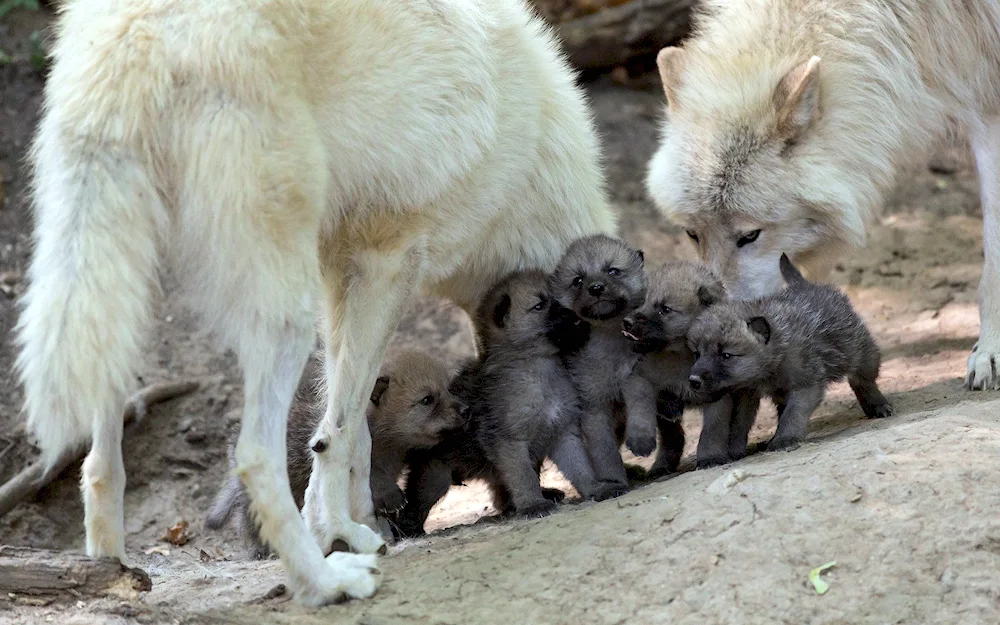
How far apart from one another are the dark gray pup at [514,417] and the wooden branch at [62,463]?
2.06m

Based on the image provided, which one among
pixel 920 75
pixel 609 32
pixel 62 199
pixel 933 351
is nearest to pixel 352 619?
pixel 62 199

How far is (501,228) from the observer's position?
505 centimetres

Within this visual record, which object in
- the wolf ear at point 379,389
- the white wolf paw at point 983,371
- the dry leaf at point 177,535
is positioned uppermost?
the wolf ear at point 379,389

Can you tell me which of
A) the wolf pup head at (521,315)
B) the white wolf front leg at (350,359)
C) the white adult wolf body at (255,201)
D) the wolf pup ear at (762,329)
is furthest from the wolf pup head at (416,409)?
the wolf pup ear at (762,329)

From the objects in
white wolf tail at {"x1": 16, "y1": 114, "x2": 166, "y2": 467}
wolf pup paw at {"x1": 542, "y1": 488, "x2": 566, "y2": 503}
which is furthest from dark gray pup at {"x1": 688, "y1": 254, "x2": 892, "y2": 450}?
white wolf tail at {"x1": 16, "y1": 114, "x2": 166, "y2": 467}

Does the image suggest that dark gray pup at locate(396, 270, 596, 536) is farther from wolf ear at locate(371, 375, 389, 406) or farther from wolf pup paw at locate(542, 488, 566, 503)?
wolf ear at locate(371, 375, 389, 406)

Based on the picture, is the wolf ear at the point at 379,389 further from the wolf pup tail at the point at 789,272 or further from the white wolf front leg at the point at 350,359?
the wolf pup tail at the point at 789,272

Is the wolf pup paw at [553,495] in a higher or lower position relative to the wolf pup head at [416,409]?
lower

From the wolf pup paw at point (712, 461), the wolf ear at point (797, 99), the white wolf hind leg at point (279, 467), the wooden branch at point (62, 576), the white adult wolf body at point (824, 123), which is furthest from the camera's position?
the white adult wolf body at point (824, 123)

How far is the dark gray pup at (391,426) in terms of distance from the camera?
4.86 meters

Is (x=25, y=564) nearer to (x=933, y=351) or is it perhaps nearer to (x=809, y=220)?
(x=809, y=220)

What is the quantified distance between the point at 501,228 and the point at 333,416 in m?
1.35

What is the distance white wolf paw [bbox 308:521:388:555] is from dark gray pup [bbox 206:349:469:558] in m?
0.65

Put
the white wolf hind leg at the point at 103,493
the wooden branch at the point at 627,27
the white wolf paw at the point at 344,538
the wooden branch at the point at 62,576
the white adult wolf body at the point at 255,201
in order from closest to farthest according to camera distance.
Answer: the white adult wolf body at the point at 255,201
the wooden branch at the point at 62,576
the white wolf hind leg at the point at 103,493
the white wolf paw at the point at 344,538
the wooden branch at the point at 627,27
